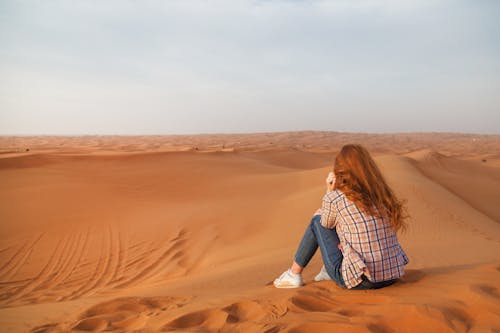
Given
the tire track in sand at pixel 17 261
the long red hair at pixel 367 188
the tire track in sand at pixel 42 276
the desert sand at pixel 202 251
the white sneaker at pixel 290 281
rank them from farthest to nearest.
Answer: the tire track in sand at pixel 17 261
the tire track in sand at pixel 42 276
the white sneaker at pixel 290 281
the long red hair at pixel 367 188
the desert sand at pixel 202 251

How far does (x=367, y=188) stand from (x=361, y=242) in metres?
0.47

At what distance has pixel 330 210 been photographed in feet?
10.4

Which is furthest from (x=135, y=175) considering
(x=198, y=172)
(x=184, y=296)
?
(x=184, y=296)

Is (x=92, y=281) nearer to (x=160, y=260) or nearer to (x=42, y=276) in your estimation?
(x=42, y=276)

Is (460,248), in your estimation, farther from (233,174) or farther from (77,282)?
(233,174)

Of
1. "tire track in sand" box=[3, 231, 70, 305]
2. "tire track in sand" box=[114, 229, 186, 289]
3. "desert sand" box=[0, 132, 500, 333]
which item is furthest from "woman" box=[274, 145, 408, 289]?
"tire track in sand" box=[3, 231, 70, 305]

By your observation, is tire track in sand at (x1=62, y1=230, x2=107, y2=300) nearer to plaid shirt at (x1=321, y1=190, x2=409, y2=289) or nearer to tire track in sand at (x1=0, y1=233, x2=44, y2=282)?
tire track in sand at (x1=0, y1=233, x2=44, y2=282)

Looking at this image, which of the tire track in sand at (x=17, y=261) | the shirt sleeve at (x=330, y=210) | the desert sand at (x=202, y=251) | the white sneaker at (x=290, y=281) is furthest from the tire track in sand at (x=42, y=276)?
the shirt sleeve at (x=330, y=210)

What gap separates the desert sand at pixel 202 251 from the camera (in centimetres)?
279

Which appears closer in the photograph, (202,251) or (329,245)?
(329,245)

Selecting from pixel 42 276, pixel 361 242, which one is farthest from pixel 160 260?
pixel 361 242

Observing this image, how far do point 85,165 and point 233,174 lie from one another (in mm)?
6372

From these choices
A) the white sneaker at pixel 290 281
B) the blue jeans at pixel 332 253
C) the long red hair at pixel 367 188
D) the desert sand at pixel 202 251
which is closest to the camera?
the desert sand at pixel 202 251

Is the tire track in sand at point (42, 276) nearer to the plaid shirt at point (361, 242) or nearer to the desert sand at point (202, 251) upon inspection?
the desert sand at point (202, 251)
